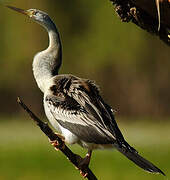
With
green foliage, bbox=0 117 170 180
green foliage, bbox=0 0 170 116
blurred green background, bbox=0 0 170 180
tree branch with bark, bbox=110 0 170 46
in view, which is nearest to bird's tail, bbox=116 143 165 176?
tree branch with bark, bbox=110 0 170 46

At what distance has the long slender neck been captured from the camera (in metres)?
6.18

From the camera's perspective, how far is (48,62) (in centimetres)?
624

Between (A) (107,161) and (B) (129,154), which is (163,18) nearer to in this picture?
(B) (129,154)

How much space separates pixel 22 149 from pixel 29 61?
1364 cm

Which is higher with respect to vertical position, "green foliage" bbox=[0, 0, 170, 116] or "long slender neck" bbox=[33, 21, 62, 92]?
"green foliage" bbox=[0, 0, 170, 116]

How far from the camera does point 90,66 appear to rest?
36.7m

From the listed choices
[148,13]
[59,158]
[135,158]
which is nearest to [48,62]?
[135,158]

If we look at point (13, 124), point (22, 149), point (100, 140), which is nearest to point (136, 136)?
point (22, 149)

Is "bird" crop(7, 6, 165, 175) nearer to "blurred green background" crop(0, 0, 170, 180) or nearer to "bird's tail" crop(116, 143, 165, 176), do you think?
"bird's tail" crop(116, 143, 165, 176)

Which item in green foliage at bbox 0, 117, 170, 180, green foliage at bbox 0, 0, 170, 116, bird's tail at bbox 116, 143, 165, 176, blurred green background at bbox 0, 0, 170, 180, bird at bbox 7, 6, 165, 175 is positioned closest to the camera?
bird's tail at bbox 116, 143, 165, 176

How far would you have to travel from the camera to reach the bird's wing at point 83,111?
5781 mm

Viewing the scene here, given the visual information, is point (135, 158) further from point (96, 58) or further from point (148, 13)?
point (96, 58)

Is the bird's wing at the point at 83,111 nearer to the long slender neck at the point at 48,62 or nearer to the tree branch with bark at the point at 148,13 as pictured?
the long slender neck at the point at 48,62

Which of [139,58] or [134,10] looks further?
[139,58]
